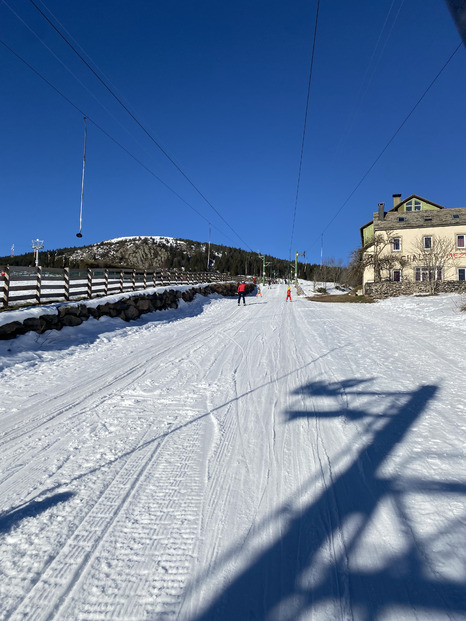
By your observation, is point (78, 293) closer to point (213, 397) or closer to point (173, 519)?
point (213, 397)

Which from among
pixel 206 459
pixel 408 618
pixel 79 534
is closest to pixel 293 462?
pixel 206 459

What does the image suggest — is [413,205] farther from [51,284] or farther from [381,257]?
[51,284]

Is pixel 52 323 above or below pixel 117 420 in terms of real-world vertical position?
above

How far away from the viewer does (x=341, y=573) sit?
1.60 metres

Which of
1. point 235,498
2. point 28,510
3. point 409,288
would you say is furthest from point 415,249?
point 28,510

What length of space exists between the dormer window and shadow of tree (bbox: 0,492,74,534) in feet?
159

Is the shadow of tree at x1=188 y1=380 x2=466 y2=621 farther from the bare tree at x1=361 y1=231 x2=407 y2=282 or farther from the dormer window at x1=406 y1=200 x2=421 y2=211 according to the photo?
the dormer window at x1=406 y1=200 x2=421 y2=211

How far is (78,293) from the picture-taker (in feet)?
43.3

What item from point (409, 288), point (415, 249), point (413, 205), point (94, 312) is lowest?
point (94, 312)

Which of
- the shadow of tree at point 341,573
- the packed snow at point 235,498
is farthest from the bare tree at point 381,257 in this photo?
the shadow of tree at point 341,573

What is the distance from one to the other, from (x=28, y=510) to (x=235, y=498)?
1386mm

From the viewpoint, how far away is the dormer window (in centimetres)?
4125

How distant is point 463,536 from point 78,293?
13940mm

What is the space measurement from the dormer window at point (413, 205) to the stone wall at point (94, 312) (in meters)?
36.7
